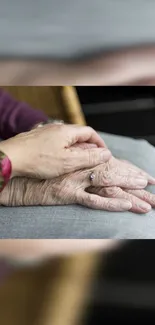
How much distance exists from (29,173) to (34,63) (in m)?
0.13

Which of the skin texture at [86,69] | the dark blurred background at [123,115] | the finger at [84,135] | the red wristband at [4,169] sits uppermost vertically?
the skin texture at [86,69]

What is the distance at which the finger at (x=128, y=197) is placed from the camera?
530mm

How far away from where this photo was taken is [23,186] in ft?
1.79

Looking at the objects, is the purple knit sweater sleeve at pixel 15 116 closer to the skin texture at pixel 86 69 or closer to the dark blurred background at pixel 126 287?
the skin texture at pixel 86 69

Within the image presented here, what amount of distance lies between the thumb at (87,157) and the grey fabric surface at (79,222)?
0.01 metres

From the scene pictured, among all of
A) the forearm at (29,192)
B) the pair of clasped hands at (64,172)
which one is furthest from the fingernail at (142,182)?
the forearm at (29,192)

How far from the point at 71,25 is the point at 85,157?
0.51 ft

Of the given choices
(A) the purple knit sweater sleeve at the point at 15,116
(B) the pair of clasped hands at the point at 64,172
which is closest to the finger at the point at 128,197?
(B) the pair of clasped hands at the point at 64,172

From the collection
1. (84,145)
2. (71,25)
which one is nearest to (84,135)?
(84,145)

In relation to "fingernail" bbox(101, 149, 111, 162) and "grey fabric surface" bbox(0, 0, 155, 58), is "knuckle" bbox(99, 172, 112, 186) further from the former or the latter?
"grey fabric surface" bbox(0, 0, 155, 58)

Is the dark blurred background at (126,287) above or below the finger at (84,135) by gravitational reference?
below

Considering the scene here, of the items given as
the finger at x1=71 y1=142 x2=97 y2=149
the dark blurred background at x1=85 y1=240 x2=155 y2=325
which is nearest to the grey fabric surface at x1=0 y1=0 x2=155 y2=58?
the finger at x1=71 y1=142 x2=97 y2=149

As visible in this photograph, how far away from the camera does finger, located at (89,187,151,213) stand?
530mm

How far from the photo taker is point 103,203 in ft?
1.75
